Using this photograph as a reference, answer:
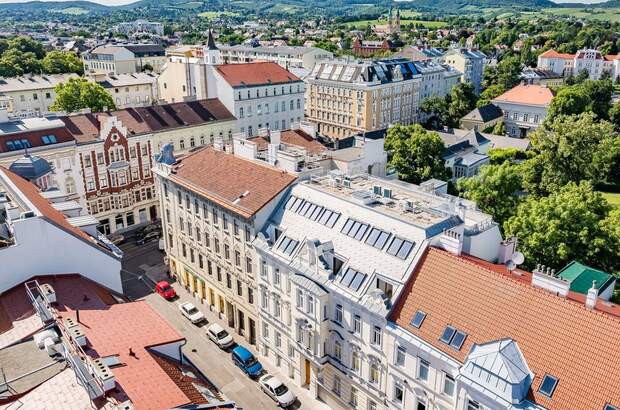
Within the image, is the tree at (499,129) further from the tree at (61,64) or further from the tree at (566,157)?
the tree at (61,64)

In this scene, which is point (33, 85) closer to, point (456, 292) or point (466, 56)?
point (456, 292)

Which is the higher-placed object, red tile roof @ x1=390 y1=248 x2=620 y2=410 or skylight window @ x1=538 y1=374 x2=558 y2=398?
red tile roof @ x1=390 y1=248 x2=620 y2=410

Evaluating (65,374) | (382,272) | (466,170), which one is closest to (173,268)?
(382,272)

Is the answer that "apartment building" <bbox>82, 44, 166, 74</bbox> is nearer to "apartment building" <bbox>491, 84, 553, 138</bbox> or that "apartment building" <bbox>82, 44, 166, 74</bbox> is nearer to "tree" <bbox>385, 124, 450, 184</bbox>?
"apartment building" <bbox>491, 84, 553, 138</bbox>

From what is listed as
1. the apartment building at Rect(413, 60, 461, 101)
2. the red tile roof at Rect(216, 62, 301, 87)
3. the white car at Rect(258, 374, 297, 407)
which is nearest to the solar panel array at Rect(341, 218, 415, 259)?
the white car at Rect(258, 374, 297, 407)

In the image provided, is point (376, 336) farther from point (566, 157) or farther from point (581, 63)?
point (581, 63)
